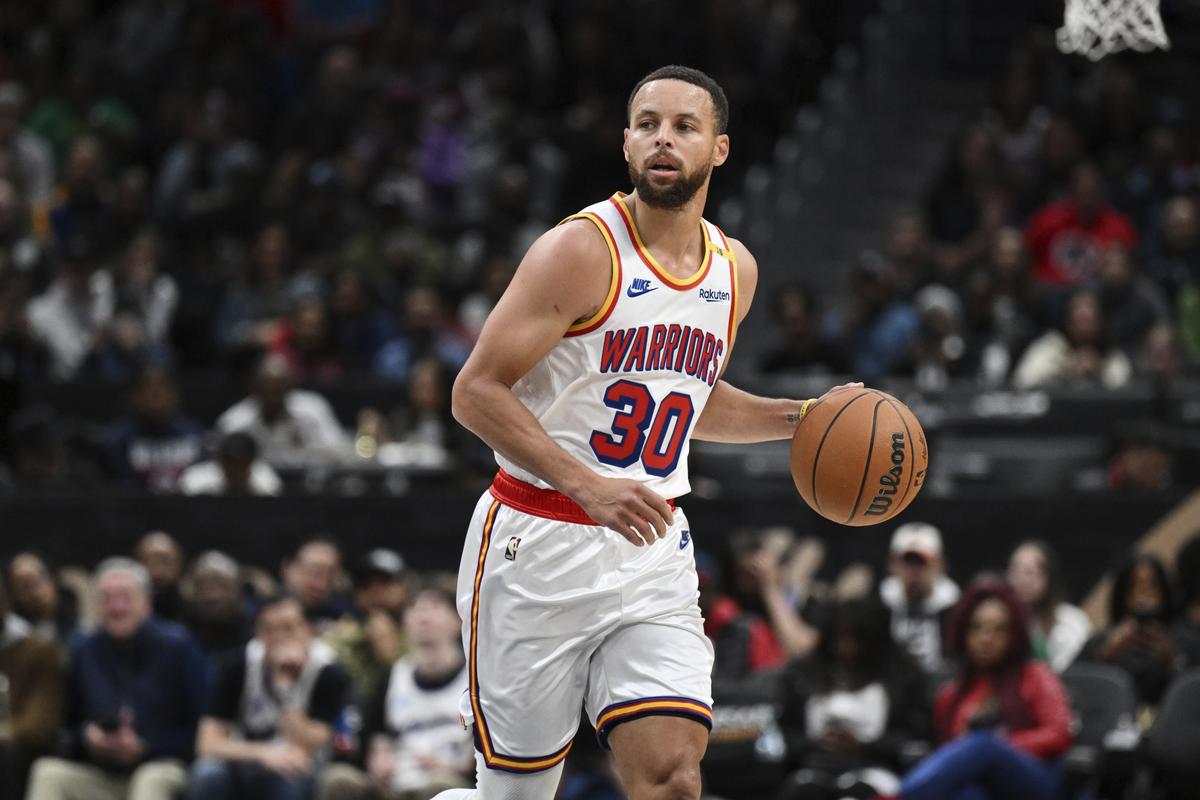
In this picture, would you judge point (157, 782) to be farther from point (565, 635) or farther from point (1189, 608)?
point (1189, 608)

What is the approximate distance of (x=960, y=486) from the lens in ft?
40.4

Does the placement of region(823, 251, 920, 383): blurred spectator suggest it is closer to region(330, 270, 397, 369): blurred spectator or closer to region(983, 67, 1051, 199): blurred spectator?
region(983, 67, 1051, 199): blurred spectator

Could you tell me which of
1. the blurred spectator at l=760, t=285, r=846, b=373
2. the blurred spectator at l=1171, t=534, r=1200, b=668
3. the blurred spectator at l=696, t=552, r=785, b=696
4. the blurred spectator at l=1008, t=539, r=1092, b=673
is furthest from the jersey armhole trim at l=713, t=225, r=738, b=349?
the blurred spectator at l=760, t=285, r=846, b=373

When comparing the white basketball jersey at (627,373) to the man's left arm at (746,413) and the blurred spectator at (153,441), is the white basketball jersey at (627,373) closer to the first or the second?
the man's left arm at (746,413)

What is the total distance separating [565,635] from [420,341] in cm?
895

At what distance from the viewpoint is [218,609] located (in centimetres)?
1024

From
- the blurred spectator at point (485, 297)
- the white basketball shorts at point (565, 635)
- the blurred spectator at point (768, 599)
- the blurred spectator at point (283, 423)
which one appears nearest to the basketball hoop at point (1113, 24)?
the white basketball shorts at point (565, 635)

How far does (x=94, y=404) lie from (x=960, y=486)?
607cm

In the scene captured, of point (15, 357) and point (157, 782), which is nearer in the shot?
point (157, 782)

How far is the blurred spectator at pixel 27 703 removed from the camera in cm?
951

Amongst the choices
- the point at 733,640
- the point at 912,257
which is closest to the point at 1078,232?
the point at 912,257

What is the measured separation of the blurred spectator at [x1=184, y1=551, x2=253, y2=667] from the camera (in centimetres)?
1023

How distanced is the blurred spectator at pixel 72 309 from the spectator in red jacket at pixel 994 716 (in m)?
8.24

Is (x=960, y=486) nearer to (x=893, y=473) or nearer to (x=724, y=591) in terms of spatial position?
(x=724, y=591)
